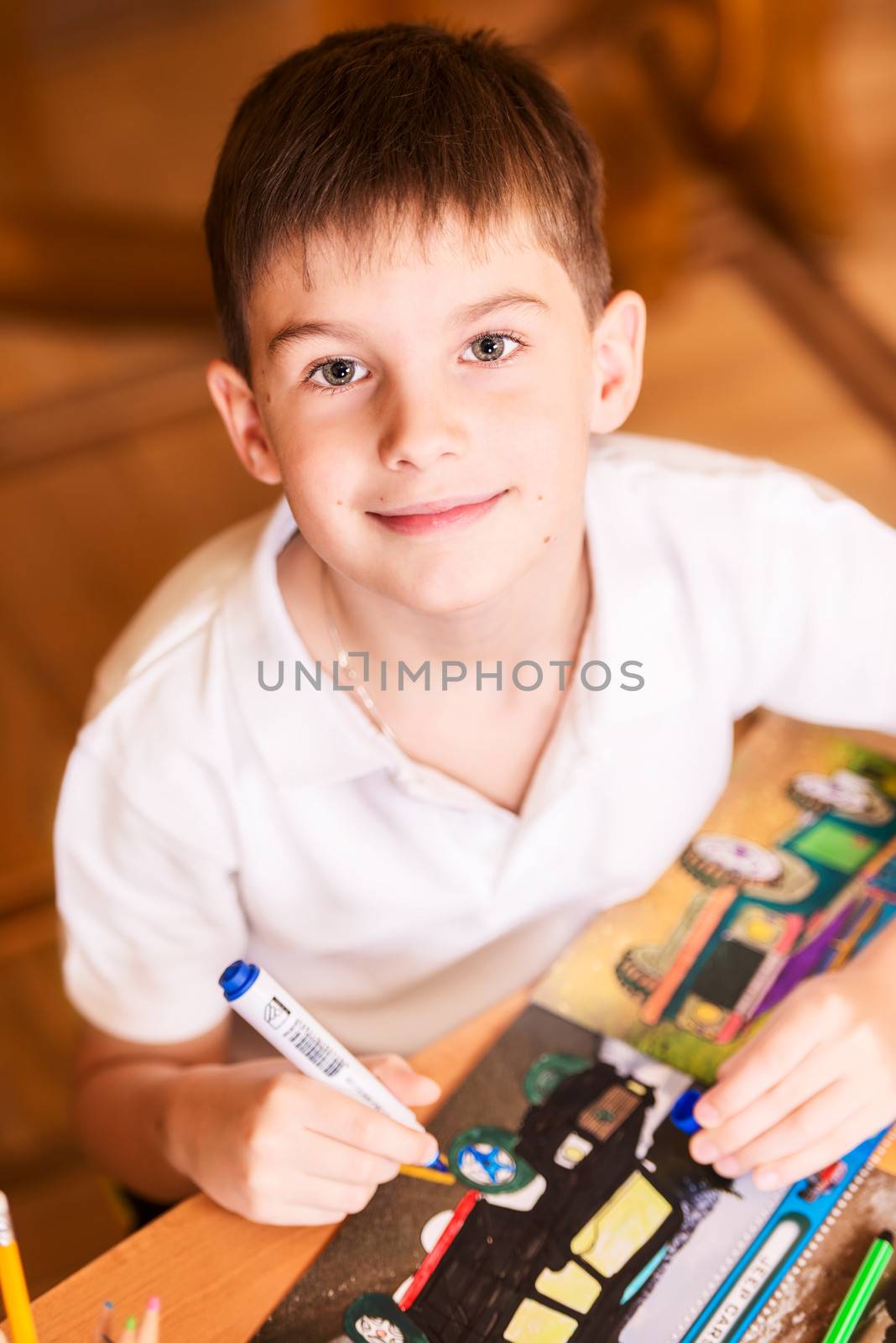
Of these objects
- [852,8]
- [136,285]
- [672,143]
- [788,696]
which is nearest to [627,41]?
[672,143]

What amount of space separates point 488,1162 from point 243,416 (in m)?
0.46

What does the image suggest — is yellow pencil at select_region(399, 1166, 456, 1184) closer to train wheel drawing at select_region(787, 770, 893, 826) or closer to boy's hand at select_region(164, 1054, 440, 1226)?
boy's hand at select_region(164, 1054, 440, 1226)

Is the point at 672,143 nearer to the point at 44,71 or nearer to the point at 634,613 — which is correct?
the point at 44,71

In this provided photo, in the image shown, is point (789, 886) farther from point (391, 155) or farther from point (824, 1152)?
point (391, 155)

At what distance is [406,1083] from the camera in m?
0.75

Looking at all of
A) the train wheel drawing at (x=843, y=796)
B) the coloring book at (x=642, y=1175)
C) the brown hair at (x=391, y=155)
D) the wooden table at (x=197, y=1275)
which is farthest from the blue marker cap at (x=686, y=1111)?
the brown hair at (x=391, y=155)

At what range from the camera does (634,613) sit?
3.13 feet

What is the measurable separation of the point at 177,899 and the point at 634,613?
0.35 metres

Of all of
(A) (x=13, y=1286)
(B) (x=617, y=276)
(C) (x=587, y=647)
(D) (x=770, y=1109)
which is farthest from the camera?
(B) (x=617, y=276)

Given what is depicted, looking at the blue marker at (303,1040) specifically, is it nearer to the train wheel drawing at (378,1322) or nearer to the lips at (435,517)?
the train wheel drawing at (378,1322)

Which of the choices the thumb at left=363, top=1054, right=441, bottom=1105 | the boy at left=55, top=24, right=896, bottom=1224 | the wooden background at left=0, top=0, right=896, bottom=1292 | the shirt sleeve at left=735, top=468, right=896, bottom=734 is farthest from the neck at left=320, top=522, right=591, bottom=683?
the wooden background at left=0, top=0, right=896, bottom=1292

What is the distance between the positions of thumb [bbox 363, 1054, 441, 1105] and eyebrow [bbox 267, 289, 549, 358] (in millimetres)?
376

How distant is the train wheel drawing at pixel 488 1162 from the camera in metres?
0.73

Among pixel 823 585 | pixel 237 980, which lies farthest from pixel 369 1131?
pixel 823 585
